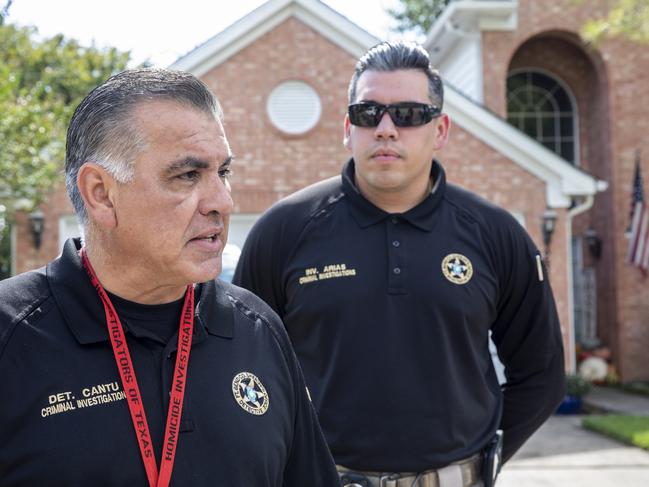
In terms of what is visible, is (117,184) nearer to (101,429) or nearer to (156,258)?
(156,258)

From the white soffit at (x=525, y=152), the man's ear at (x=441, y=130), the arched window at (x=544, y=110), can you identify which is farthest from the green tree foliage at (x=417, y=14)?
the man's ear at (x=441, y=130)

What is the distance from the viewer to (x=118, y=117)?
183cm

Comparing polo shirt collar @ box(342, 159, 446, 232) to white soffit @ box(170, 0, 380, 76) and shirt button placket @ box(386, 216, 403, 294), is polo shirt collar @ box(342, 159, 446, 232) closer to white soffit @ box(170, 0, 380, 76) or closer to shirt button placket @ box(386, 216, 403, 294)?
shirt button placket @ box(386, 216, 403, 294)

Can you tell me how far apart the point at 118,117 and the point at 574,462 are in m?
A: 8.59

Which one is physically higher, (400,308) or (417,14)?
(417,14)

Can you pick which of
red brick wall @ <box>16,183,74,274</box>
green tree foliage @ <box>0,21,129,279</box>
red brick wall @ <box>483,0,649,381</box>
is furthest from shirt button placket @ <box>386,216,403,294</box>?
red brick wall @ <box>483,0,649,381</box>

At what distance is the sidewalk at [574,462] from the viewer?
8.46 m

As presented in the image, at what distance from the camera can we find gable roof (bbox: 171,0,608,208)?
1254 cm

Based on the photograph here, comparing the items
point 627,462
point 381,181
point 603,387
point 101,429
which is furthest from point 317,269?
point 603,387

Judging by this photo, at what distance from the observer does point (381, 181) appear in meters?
3.16

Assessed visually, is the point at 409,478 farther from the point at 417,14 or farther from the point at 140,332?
the point at 417,14

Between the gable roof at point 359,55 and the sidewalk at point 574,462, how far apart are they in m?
3.65

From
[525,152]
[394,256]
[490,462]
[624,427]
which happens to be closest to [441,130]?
[394,256]

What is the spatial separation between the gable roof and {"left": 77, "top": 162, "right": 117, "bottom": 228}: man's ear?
10.8 meters
